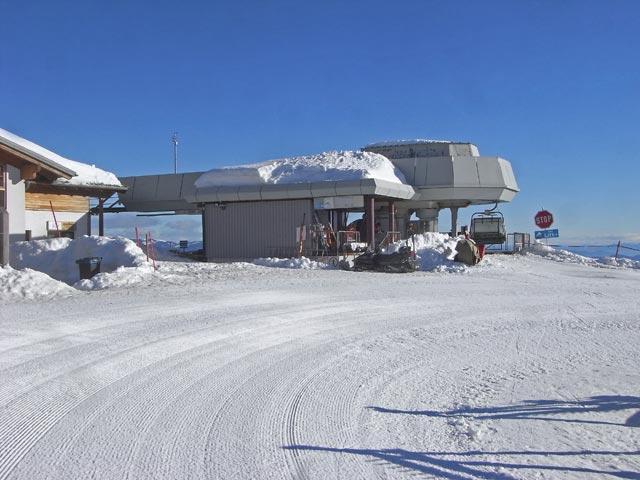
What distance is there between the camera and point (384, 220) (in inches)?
1526

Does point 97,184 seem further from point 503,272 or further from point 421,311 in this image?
point 421,311

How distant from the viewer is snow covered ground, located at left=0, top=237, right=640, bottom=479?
498cm

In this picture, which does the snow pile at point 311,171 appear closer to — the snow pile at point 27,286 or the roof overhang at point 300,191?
the roof overhang at point 300,191

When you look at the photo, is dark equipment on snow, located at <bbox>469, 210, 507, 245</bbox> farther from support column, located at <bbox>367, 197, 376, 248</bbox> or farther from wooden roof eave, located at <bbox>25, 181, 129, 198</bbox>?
wooden roof eave, located at <bbox>25, 181, 129, 198</bbox>

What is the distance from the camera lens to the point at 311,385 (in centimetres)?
743

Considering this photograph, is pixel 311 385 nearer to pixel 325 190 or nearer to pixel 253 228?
pixel 325 190

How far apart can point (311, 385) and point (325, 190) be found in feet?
71.2

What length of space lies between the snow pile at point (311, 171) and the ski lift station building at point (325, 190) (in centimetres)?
5

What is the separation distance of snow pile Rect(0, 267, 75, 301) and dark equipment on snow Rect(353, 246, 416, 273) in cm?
1130

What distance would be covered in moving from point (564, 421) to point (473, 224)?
3204 centimetres

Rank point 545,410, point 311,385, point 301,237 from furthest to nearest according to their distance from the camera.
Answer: point 301,237 < point 311,385 < point 545,410

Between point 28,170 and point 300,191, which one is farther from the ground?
point 28,170

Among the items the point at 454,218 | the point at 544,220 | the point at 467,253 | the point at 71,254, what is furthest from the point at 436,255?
the point at 71,254

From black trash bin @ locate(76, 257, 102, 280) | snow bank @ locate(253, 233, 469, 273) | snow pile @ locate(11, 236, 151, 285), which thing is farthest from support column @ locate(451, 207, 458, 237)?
black trash bin @ locate(76, 257, 102, 280)
